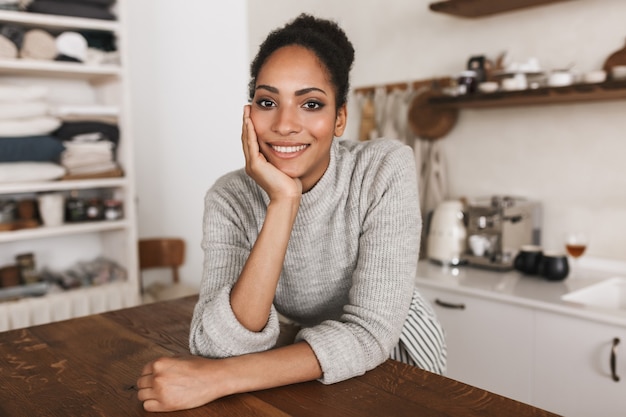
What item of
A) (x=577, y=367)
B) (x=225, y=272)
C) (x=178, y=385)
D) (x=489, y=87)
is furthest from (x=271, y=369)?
(x=489, y=87)

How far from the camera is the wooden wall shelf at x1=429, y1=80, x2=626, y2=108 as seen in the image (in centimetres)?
200

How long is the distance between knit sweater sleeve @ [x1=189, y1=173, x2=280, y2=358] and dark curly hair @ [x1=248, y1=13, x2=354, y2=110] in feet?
0.85

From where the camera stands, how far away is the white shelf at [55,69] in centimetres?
235

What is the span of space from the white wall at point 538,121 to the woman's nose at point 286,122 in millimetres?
1477

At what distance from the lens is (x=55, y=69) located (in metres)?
2.46

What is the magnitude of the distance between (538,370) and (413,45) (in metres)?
1.69

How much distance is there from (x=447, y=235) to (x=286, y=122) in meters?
1.45

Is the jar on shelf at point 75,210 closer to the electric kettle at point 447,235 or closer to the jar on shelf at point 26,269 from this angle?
the jar on shelf at point 26,269

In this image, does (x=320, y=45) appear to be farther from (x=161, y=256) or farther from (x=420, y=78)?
(x=161, y=256)

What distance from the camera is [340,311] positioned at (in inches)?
50.9

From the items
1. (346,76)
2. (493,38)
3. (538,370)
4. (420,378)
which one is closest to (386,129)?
(493,38)

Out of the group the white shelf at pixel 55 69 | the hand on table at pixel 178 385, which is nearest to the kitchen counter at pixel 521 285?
the hand on table at pixel 178 385

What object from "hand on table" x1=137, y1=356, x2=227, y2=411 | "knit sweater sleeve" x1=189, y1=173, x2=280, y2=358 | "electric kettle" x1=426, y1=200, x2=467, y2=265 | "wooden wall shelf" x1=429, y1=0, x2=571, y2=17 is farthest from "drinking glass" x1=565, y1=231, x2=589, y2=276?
"hand on table" x1=137, y1=356, x2=227, y2=411

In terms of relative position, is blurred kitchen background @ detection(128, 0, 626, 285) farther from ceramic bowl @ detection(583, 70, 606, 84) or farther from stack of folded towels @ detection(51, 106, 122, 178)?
stack of folded towels @ detection(51, 106, 122, 178)
